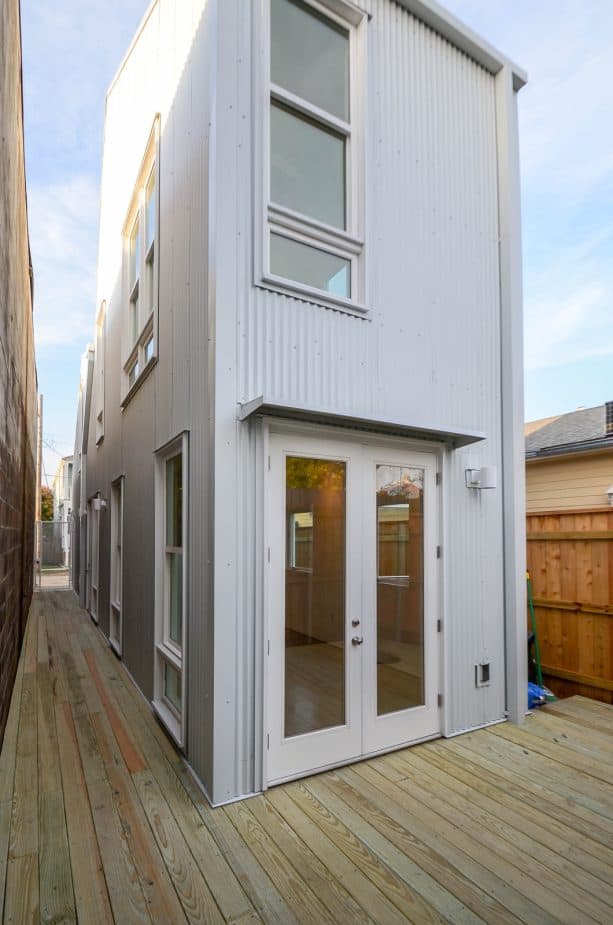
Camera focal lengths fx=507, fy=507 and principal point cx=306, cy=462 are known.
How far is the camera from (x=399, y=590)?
3908mm

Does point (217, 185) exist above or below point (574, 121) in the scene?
below

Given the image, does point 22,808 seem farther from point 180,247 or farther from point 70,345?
point 70,345

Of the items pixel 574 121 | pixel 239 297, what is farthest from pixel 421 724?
pixel 574 121

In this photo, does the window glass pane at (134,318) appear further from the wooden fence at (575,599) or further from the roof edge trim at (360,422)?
the wooden fence at (575,599)

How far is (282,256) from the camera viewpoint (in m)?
3.64

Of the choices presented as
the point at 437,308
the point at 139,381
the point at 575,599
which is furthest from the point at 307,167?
the point at 575,599

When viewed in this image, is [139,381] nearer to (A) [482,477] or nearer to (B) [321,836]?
(A) [482,477]

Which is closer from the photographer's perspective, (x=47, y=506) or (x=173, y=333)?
(x=173, y=333)

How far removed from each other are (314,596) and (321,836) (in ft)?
4.38

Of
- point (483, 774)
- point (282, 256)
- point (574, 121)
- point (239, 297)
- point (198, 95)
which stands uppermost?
point (574, 121)

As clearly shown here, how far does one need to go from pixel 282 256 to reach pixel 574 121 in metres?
7.11

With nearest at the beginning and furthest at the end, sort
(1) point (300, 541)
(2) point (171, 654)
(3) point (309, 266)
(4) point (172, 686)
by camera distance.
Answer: (1) point (300, 541), (3) point (309, 266), (2) point (171, 654), (4) point (172, 686)

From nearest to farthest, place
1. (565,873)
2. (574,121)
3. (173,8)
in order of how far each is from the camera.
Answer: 1. (565,873)
2. (173,8)
3. (574,121)

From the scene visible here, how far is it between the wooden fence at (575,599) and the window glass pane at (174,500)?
394 cm
